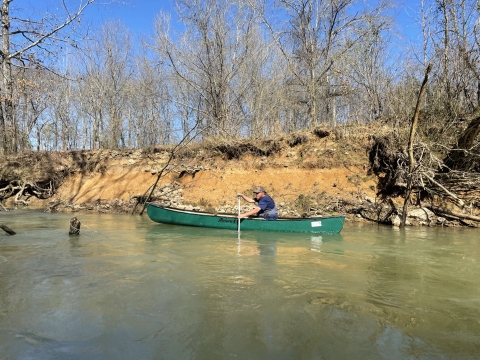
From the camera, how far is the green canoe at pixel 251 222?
10.4 metres

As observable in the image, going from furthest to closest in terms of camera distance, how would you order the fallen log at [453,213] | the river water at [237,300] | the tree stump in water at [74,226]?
the fallen log at [453,213] < the tree stump in water at [74,226] < the river water at [237,300]

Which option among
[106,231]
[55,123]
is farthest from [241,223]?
[55,123]

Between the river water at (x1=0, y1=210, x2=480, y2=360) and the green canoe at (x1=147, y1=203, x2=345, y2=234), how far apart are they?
1440mm

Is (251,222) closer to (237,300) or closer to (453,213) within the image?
(237,300)

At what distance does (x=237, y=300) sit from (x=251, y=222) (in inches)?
236

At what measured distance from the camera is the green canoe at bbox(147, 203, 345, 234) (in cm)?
1036

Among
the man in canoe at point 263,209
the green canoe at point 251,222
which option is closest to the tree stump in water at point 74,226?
the green canoe at point 251,222

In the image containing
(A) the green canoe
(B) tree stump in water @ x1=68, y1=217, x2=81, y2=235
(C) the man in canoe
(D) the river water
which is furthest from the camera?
(C) the man in canoe

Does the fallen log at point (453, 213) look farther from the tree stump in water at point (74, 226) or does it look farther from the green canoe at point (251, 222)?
the tree stump in water at point (74, 226)

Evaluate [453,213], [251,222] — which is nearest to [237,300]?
[251,222]

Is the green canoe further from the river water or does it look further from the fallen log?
the fallen log

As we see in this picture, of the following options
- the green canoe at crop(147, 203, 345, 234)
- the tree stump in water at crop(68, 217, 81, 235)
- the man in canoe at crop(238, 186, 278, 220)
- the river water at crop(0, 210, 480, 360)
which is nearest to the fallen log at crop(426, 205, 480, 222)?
the river water at crop(0, 210, 480, 360)

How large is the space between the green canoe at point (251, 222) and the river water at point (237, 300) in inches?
56.7

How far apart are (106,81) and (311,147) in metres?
16.5
